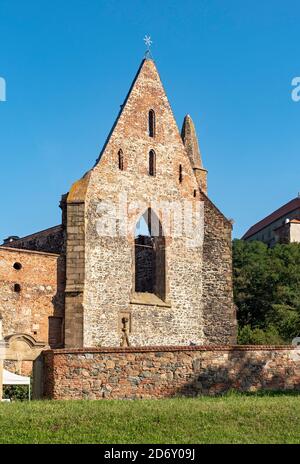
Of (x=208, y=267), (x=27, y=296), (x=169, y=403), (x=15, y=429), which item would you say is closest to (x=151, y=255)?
(x=208, y=267)

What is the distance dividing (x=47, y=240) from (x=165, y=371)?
523 inches

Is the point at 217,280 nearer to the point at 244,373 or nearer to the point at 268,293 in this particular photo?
the point at 244,373

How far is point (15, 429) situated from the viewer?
16.2 m

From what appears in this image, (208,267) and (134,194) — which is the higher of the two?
(134,194)

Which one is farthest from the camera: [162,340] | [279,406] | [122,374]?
[162,340]

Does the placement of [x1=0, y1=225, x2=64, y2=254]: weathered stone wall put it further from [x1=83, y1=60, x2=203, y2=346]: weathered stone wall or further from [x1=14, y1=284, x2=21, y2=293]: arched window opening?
[x1=14, y1=284, x2=21, y2=293]: arched window opening

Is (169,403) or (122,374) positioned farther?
(122,374)

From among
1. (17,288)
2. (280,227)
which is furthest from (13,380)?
(280,227)

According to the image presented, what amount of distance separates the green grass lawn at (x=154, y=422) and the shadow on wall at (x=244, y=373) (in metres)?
3.03

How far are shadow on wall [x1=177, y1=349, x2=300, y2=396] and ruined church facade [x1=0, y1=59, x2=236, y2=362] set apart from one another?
31.4ft

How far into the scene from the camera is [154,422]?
16656mm

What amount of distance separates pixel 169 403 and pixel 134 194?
53.2 ft
